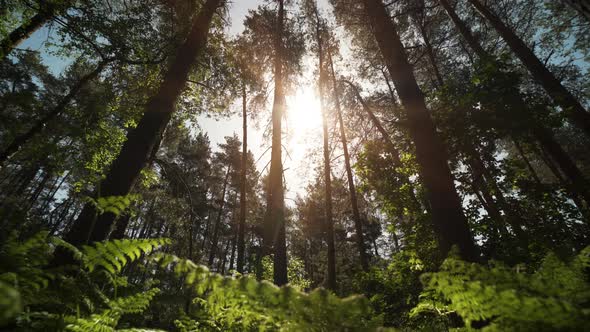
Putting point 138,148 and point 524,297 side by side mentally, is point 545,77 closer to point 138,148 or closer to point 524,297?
point 524,297

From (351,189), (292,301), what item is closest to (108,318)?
(292,301)

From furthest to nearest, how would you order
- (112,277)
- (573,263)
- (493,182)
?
(493,182) → (112,277) → (573,263)

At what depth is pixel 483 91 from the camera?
15.9ft

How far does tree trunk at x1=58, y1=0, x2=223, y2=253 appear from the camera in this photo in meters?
3.71

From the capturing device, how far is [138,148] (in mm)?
4367

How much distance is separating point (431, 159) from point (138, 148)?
14.7 ft

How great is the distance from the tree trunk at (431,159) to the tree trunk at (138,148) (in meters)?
3.86

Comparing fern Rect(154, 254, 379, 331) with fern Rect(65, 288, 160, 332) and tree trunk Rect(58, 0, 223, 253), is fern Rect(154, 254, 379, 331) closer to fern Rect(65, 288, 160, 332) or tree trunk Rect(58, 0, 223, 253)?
fern Rect(65, 288, 160, 332)

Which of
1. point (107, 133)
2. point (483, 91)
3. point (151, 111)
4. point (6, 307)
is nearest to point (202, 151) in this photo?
point (107, 133)

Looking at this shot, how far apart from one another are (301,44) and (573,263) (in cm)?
1270

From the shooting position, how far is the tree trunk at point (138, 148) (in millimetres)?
3715

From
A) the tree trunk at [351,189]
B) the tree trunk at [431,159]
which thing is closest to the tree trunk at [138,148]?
the tree trunk at [431,159]

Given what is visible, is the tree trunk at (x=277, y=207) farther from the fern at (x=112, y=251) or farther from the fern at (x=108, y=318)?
the fern at (x=112, y=251)

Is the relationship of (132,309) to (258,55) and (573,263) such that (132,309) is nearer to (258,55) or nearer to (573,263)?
(573,263)
